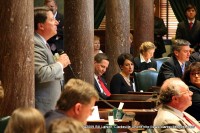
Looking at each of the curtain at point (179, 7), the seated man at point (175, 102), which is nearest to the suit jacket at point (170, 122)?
the seated man at point (175, 102)

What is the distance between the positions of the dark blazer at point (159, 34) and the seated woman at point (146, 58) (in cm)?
305

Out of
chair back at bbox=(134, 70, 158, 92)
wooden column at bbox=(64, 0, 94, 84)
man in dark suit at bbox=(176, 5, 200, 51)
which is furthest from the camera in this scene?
man in dark suit at bbox=(176, 5, 200, 51)

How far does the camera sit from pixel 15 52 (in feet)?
17.5

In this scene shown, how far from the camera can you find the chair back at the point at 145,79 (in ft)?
31.6

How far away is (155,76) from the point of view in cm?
970

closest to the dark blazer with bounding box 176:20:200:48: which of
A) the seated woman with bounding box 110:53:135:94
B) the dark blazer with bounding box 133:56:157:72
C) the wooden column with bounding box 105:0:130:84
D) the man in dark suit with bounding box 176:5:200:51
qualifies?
the man in dark suit with bounding box 176:5:200:51

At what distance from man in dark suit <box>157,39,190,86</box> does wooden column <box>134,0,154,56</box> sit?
10.8 ft

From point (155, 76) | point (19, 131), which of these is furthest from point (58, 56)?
point (155, 76)

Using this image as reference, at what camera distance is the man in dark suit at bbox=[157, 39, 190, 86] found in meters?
8.75

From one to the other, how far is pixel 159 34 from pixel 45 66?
8.46 metres

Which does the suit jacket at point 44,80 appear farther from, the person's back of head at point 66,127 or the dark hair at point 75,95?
the person's back of head at point 66,127

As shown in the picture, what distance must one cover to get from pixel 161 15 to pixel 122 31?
5.45 m

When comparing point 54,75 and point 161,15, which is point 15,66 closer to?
point 54,75

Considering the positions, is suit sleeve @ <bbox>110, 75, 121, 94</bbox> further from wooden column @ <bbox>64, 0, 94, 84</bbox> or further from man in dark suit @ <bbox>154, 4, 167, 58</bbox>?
man in dark suit @ <bbox>154, 4, 167, 58</bbox>
